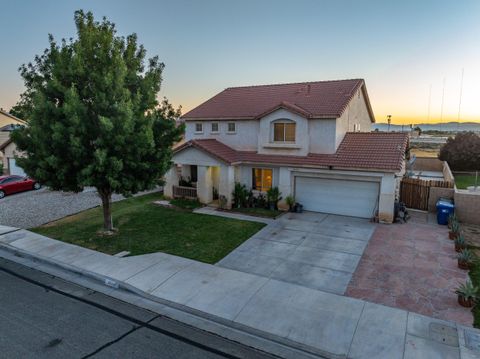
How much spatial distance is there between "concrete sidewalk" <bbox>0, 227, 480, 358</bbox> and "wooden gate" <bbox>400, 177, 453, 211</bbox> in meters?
11.8

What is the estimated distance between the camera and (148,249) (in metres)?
12.0

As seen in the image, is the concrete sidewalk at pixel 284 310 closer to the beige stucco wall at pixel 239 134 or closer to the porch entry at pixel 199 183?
the porch entry at pixel 199 183

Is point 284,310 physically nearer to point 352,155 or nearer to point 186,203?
point 352,155

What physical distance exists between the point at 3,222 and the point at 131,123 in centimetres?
1042

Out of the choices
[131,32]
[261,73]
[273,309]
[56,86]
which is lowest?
[273,309]

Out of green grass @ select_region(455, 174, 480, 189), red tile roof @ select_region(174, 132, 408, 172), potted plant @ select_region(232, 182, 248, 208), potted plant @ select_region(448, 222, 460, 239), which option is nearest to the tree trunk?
red tile roof @ select_region(174, 132, 408, 172)

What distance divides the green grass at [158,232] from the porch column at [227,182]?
2247mm

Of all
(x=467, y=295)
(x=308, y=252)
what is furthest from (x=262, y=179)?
(x=467, y=295)

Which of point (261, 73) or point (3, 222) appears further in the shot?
point (261, 73)

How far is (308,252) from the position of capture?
11.8m

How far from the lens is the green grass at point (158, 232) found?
12.1 m

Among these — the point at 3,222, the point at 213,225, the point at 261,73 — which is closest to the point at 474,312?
the point at 213,225

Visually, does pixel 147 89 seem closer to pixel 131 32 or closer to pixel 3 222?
pixel 131 32

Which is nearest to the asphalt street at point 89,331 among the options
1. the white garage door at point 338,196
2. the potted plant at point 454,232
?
the potted plant at point 454,232
